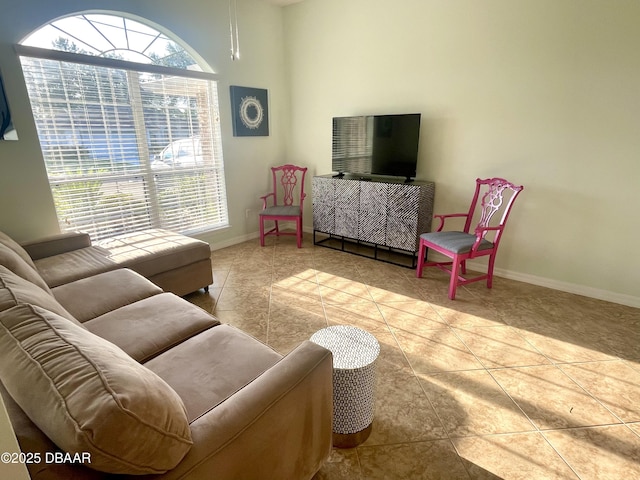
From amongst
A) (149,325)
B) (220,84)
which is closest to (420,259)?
(149,325)

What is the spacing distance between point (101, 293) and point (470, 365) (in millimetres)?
2285

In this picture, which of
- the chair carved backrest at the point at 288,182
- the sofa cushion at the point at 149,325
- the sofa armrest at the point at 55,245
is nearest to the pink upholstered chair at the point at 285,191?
the chair carved backrest at the point at 288,182

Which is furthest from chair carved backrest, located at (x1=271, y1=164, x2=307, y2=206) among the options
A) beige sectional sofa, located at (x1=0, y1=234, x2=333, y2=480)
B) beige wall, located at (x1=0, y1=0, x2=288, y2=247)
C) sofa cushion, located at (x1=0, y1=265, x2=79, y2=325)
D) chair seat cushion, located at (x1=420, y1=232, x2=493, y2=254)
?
Answer: sofa cushion, located at (x1=0, y1=265, x2=79, y2=325)

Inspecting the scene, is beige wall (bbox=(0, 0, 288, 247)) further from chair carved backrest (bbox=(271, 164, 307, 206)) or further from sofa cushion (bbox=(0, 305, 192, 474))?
sofa cushion (bbox=(0, 305, 192, 474))

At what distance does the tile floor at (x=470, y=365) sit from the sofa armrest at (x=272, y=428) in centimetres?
38

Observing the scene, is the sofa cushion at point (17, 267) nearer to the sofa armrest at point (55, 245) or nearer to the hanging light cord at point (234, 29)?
the sofa armrest at point (55, 245)

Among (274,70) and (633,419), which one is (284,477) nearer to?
(633,419)

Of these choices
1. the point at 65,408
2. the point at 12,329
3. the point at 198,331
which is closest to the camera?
the point at 65,408

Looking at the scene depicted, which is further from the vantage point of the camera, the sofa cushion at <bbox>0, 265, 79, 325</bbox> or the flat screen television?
the flat screen television

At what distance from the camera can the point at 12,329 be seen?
0.90m

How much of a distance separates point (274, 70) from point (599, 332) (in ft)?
14.5

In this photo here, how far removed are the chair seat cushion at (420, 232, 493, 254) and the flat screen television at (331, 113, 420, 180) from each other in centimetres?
82

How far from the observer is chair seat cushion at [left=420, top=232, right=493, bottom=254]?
2902 mm

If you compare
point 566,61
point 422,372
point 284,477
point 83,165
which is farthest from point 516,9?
point 83,165
